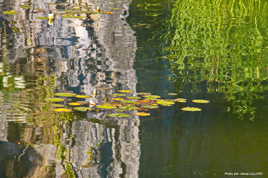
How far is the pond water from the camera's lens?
4.04 meters

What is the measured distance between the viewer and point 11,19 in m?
9.22

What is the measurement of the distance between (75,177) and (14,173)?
0.33m

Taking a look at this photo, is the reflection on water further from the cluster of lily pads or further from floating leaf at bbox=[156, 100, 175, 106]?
floating leaf at bbox=[156, 100, 175, 106]

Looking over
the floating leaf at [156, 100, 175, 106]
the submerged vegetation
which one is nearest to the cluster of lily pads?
the floating leaf at [156, 100, 175, 106]

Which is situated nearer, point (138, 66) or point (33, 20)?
point (138, 66)

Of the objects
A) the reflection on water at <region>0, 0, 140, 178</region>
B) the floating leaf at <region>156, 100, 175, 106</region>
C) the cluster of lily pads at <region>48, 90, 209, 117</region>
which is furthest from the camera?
the floating leaf at <region>156, 100, 175, 106</region>

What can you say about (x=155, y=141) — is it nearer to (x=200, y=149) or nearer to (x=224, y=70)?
(x=200, y=149)

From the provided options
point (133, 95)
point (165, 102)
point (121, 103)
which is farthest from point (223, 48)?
point (121, 103)

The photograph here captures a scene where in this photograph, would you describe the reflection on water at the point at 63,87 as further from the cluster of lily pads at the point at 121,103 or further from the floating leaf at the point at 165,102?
the floating leaf at the point at 165,102

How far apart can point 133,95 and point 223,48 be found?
7.33 ft

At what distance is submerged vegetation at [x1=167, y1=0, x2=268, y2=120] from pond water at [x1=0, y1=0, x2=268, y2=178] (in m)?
0.01

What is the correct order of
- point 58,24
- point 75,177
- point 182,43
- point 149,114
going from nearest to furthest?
point 75,177 < point 149,114 < point 182,43 < point 58,24

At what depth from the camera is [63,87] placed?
565 centimetres

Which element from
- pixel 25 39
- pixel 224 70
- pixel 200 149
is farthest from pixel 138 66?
pixel 200 149
